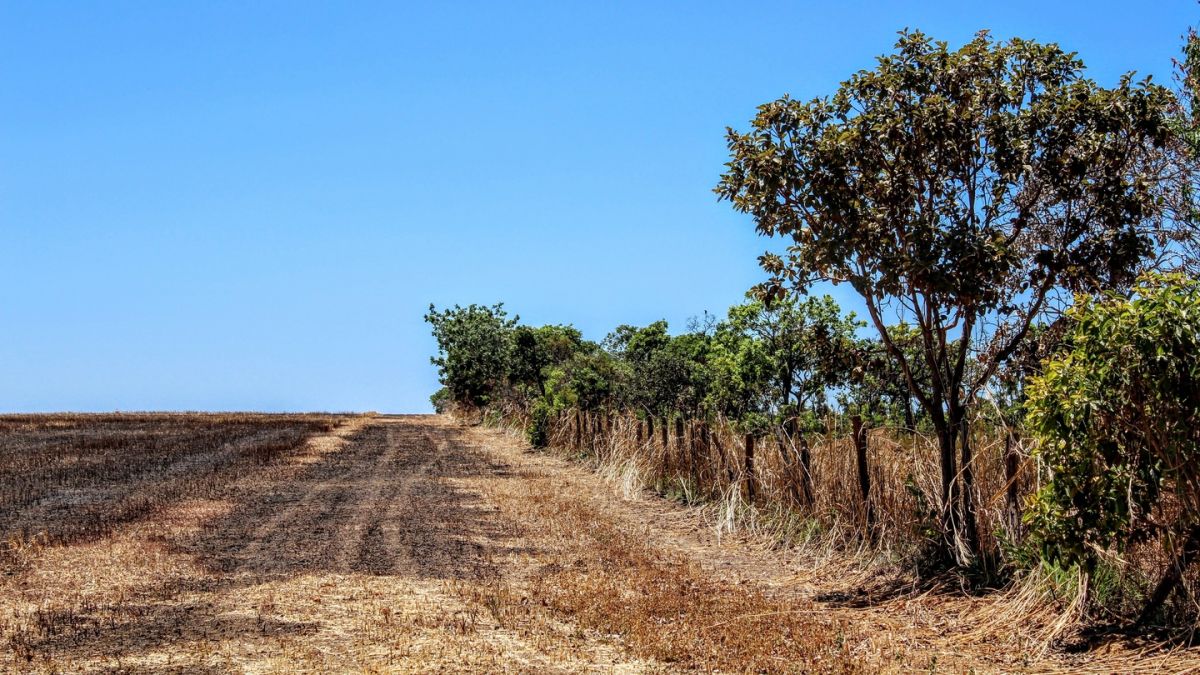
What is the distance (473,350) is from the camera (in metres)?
58.0

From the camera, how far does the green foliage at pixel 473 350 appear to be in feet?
179

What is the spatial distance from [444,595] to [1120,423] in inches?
254

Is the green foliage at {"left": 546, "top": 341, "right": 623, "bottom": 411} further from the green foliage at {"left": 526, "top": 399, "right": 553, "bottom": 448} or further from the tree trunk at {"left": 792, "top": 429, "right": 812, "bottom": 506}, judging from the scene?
the tree trunk at {"left": 792, "top": 429, "right": 812, "bottom": 506}

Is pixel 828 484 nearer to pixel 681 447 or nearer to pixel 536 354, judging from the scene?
pixel 681 447

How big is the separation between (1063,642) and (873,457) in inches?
163

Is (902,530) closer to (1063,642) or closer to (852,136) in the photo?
(1063,642)

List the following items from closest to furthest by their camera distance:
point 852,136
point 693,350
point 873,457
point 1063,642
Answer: point 1063,642
point 852,136
point 873,457
point 693,350

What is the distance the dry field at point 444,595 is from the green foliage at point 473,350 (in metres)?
32.7

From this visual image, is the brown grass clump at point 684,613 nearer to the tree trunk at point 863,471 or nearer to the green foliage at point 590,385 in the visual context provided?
the tree trunk at point 863,471

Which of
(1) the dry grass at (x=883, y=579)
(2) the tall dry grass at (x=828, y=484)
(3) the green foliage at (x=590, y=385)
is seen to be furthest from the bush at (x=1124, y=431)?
(3) the green foliage at (x=590, y=385)

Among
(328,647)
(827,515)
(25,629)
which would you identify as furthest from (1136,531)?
(25,629)

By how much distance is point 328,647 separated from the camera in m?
8.73

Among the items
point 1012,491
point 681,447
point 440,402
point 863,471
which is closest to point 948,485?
point 1012,491

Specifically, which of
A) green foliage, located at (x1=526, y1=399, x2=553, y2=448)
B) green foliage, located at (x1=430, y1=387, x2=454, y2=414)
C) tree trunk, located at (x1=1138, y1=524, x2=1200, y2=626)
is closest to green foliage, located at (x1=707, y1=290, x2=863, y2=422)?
green foliage, located at (x1=526, y1=399, x2=553, y2=448)
